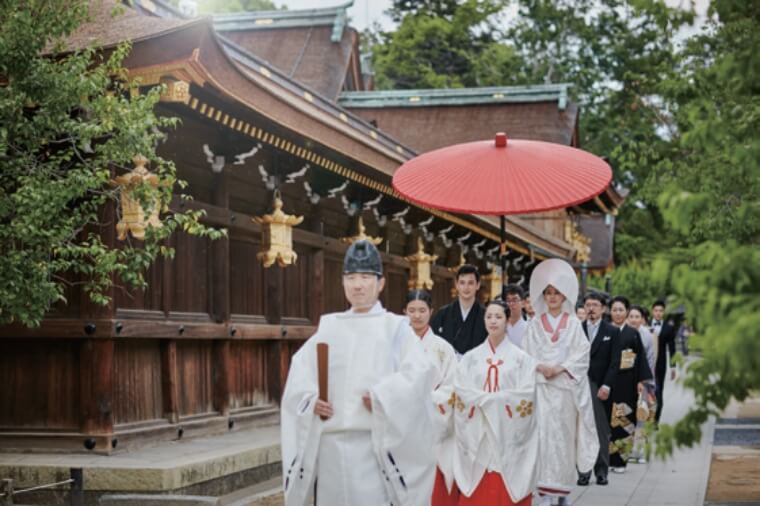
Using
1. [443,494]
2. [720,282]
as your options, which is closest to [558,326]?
[443,494]

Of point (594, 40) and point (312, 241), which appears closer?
point (312, 241)

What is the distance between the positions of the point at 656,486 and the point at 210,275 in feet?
16.8

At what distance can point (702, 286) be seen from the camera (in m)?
3.25

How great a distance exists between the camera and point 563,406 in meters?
9.95

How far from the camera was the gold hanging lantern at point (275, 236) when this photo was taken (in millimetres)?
13414

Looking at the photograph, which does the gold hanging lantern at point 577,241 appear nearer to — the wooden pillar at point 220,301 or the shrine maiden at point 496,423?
the wooden pillar at point 220,301

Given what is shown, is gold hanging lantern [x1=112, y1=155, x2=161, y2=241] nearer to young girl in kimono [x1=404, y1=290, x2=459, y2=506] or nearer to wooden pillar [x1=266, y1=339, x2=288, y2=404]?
young girl in kimono [x1=404, y1=290, x2=459, y2=506]

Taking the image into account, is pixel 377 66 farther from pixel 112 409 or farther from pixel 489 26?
pixel 112 409

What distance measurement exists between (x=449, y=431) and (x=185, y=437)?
11.8ft

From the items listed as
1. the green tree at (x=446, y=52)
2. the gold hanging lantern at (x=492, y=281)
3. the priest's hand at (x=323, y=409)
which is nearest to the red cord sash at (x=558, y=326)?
the priest's hand at (x=323, y=409)

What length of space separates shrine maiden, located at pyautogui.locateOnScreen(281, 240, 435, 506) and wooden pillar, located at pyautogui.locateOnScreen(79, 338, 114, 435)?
3901 mm

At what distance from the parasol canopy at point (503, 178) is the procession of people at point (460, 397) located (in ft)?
2.49

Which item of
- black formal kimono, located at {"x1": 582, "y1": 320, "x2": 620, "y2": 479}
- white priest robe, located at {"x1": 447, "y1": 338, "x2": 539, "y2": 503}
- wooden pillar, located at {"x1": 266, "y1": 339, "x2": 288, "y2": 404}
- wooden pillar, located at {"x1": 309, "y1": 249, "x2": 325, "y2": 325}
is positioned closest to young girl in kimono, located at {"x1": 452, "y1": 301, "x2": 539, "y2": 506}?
white priest robe, located at {"x1": 447, "y1": 338, "x2": 539, "y2": 503}

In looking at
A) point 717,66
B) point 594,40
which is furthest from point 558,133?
point 717,66
